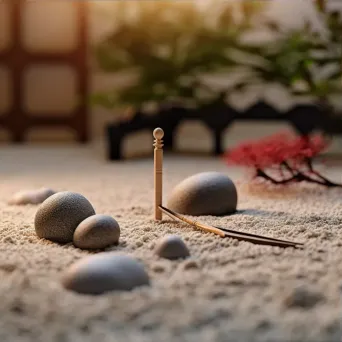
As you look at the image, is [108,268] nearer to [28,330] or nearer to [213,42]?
[28,330]

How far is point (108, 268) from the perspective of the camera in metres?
0.77

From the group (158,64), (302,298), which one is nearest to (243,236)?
(302,298)

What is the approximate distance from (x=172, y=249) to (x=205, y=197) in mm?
321

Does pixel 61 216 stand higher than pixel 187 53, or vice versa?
pixel 187 53

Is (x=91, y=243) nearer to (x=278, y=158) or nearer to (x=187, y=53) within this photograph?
(x=278, y=158)

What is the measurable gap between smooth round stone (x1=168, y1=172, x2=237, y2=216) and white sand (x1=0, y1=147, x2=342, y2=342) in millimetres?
42

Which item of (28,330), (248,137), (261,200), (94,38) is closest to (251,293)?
(28,330)

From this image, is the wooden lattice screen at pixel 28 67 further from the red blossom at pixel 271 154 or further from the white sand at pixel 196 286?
the white sand at pixel 196 286

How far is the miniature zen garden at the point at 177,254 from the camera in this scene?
0.66m

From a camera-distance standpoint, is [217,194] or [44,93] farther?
[44,93]

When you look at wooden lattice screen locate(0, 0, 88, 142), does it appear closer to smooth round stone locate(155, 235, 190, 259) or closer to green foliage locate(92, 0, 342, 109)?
green foliage locate(92, 0, 342, 109)

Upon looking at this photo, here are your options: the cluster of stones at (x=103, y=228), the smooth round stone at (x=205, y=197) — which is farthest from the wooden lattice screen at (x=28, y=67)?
the smooth round stone at (x=205, y=197)

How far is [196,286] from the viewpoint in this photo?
776 millimetres

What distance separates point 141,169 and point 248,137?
141 centimetres
